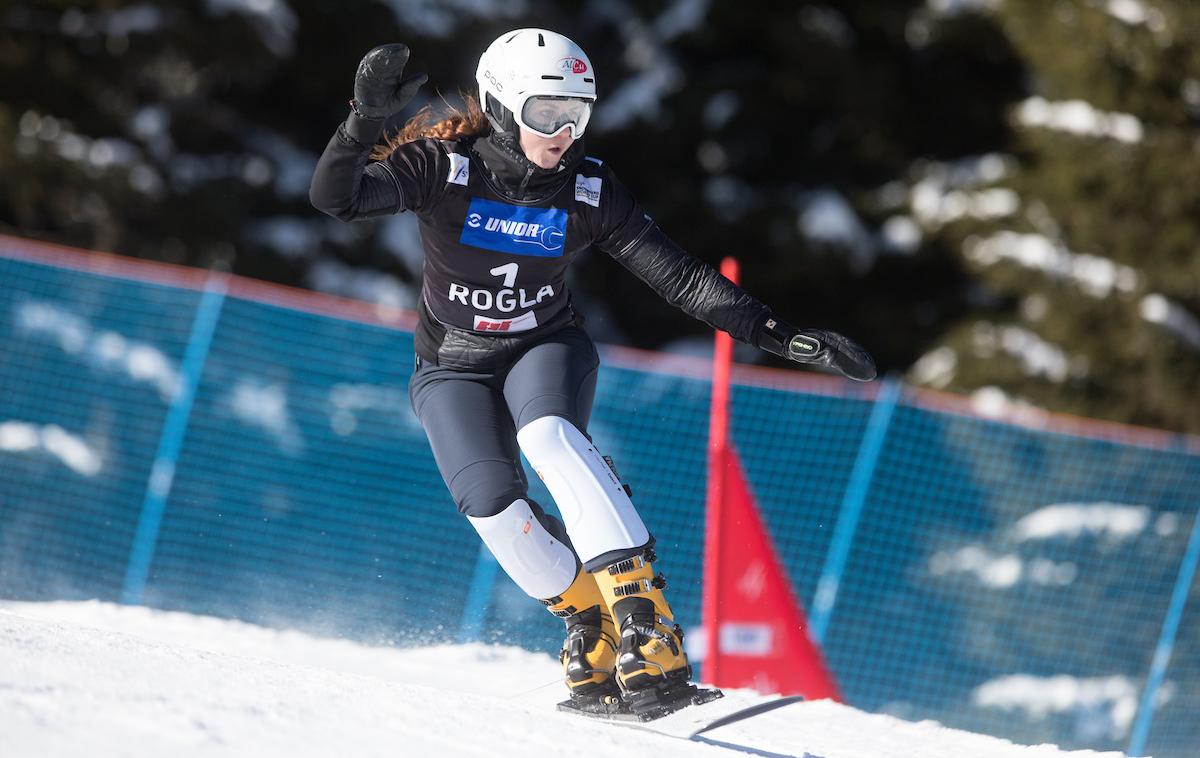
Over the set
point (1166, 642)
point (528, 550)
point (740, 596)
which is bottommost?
point (528, 550)

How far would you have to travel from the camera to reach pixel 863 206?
52.6 ft

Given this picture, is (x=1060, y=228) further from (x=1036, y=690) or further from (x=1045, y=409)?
(x=1036, y=690)

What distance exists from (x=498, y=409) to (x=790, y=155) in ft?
44.3

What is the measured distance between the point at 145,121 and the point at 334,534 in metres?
8.79

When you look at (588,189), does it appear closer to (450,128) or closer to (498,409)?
(450,128)

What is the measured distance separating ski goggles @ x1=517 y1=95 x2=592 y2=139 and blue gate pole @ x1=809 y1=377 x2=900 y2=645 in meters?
3.33

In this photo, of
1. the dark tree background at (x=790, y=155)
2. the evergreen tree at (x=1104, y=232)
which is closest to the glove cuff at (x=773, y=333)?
the dark tree background at (x=790, y=155)

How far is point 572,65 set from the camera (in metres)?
4.00

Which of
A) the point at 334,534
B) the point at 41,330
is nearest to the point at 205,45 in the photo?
the point at 41,330

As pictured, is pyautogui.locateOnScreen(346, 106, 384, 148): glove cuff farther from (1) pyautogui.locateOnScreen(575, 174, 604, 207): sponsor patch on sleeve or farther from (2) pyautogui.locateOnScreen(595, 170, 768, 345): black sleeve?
(2) pyautogui.locateOnScreen(595, 170, 768, 345): black sleeve

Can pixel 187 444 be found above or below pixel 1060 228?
below

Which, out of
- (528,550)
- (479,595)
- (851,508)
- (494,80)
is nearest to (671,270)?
(494,80)

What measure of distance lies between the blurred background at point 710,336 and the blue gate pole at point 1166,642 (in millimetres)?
16

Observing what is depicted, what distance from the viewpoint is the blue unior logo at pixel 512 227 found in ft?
13.3
